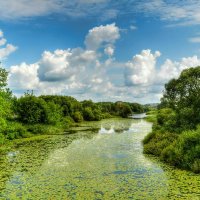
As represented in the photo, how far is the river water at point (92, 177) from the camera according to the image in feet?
43.9

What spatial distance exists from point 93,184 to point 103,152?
386 inches

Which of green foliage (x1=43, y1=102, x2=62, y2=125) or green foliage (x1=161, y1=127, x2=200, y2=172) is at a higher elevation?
green foliage (x1=43, y1=102, x2=62, y2=125)

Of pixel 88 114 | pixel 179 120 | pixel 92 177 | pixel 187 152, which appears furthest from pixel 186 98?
pixel 88 114

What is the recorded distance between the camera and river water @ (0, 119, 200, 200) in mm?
13386

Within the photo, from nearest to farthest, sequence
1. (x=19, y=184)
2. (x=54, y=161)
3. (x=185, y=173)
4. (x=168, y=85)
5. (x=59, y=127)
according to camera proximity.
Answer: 1. (x=19, y=184)
2. (x=185, y=173)
3. (x=54, y=161)
4. (x=168, y=85)
5. (x=59, y=127)

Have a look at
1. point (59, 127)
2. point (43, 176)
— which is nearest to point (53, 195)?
point (43, 176)

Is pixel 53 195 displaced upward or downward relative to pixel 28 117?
downward

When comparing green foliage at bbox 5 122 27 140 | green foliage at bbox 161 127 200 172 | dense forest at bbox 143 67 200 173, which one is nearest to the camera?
green foliage at bbox 161 127 200 172

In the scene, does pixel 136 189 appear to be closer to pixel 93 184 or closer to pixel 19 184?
pixel 93 184

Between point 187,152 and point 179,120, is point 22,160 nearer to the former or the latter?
point 187,152

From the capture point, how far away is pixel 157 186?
14453mm

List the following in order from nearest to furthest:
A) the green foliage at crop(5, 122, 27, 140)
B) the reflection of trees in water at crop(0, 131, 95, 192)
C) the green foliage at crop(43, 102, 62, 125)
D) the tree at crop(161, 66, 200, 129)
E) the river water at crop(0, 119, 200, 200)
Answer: the river water at crop(0, 119, 200, 200)
the reflection of trees in water at crop(0, 131, 95, 192)
the tree at crop(161, 66, 200, 129)
the green foliage at crop(5, 122, 27, 140)
the green foliage at crop(43, 102, 62, 125)

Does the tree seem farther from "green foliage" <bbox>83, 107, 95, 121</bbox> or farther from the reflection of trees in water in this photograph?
"green foliage" <bbox>83, 107, 95, 121</bbox>

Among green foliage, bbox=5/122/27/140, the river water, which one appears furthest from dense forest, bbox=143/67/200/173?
green foliage, bbox=5/122/27/140
